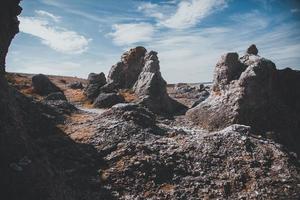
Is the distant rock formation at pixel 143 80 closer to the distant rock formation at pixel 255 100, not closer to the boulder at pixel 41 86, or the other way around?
the distant rock formation at pixel 255 100

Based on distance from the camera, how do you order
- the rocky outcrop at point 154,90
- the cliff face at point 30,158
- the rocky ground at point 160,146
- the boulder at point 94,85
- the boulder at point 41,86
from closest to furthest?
the cliff face at point 30,158 → the rocky ground at point 160,146 → the rocky outcrop at point 154,90 → the boulder at point 94,85 → the boulder at point 41,86

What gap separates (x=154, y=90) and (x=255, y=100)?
76.1 ft

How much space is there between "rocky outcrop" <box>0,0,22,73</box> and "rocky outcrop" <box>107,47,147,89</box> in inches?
1838

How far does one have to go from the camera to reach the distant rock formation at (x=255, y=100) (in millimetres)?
41594

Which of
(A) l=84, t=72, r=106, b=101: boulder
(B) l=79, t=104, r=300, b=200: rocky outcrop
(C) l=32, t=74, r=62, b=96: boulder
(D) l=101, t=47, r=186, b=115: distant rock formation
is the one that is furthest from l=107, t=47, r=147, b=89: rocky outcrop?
(B) l=79, t=104, r=300, b=200: rocky outcrop

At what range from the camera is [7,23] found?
25.7m

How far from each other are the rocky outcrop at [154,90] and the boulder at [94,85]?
860 cm

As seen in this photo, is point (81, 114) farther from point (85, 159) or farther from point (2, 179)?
point (2, 179)

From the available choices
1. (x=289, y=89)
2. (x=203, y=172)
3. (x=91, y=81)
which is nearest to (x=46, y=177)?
(x=203, y=172)

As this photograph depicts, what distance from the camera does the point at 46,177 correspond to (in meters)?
21.6

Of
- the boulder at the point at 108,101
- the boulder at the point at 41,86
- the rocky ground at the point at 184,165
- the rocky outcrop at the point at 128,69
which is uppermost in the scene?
the rocky outcrop at the point at 128,69

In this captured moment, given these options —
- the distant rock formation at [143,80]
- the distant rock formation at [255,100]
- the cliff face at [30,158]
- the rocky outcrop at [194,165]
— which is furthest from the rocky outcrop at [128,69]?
the cliff face at [30,158]

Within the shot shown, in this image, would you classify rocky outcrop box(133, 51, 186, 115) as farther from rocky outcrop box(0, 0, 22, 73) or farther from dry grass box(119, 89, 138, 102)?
rocky outcrop box(0, 0, 22, 73)

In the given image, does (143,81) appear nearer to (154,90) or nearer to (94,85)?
(154,90)
